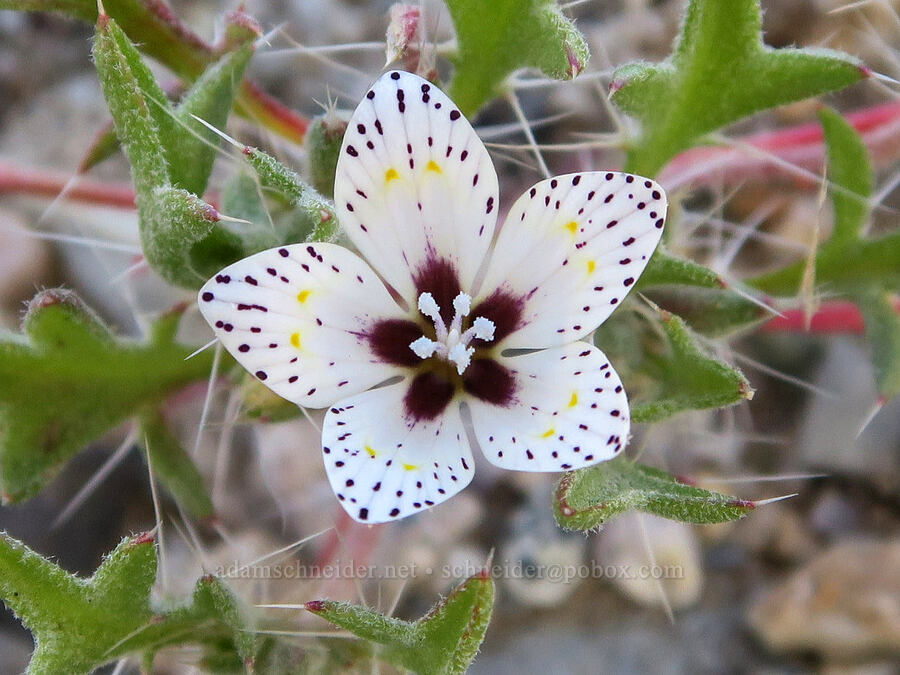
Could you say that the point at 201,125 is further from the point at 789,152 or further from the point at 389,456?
the point at 789,152

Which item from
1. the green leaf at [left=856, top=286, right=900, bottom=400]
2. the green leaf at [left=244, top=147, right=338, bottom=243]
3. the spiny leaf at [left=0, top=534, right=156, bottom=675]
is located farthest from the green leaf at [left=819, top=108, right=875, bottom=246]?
the spiny leaf at [left=0, top=534, right=156, bottom=675]

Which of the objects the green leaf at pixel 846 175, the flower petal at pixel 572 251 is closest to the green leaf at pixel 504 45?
the flower petal at pixel 572 251

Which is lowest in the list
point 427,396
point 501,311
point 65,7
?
point 427,396

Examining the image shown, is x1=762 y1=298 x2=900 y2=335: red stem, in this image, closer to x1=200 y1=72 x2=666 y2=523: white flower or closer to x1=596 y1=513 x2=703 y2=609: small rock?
x1=596 y1=513 x2=703 y2=609: small rock

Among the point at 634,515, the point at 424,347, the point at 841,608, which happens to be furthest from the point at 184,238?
the point at 841,608

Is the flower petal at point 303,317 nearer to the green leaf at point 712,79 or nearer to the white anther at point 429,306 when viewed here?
the white anther at point 429,306

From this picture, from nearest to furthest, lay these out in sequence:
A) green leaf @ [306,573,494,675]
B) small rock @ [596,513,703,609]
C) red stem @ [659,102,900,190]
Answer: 1. green leaf @ [306,573,494,675]
2. red stem @ [659,102,900,190]
3. small rock @ [596,513,703,609]
